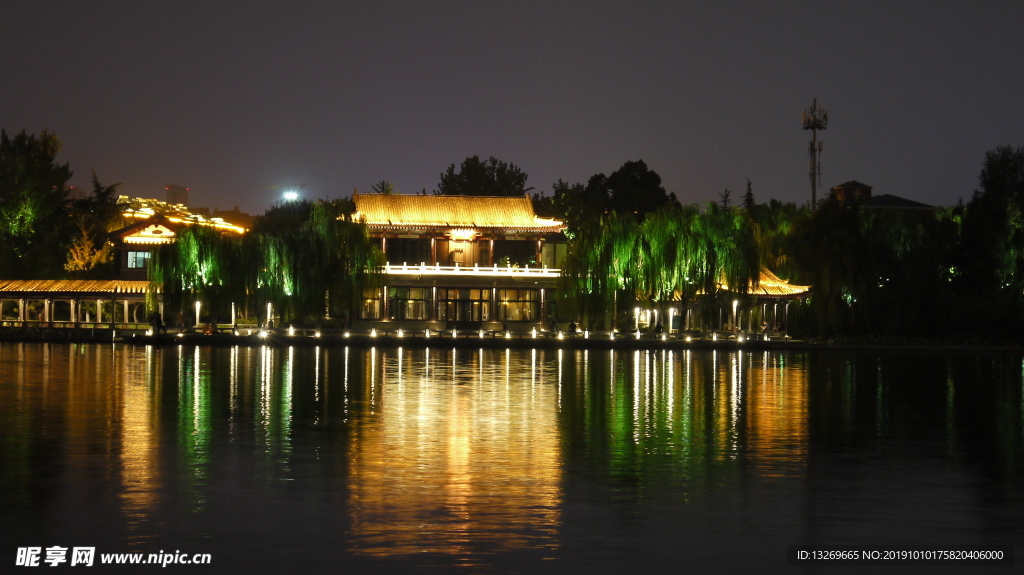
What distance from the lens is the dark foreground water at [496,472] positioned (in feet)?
31.1

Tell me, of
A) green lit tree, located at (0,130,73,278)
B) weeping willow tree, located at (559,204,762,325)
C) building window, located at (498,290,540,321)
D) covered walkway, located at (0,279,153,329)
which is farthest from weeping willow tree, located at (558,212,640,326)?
green lit tree, located at (0,130,73,278)

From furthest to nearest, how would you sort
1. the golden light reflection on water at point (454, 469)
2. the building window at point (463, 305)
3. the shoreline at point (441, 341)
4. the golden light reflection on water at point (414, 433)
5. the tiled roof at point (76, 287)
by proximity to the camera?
the building window at point (463, 305) → the tiled roof at point (76, 287) → the shoreline at point (441, 341) → the golden light reflection on water at point (414, 433) → the golden light reflection on water at point (454, 469)

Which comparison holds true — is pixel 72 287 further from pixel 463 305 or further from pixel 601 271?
pixel 601 271

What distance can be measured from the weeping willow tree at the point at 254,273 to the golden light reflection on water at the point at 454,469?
2461cm

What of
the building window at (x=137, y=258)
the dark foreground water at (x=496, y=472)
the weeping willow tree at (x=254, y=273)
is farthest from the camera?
the building window at (x=137, y=258)

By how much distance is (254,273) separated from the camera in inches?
1930

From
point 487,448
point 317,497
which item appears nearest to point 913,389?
point 487,448

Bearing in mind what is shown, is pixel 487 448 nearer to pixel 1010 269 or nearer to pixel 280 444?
pixel 280 444

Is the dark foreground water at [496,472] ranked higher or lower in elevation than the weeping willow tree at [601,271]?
lower

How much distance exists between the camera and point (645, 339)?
47.7 metres

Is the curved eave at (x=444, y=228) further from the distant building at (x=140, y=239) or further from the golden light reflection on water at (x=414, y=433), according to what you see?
the golden light reflection on water at (x=414, y=433)

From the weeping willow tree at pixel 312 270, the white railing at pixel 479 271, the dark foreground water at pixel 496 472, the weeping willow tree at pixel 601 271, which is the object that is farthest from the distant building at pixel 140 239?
the dark foreground water at pixel 496 472

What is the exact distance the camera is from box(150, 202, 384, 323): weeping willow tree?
161 ft

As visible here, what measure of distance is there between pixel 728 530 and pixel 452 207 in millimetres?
56452
